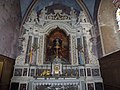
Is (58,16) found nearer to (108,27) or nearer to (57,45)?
(57,45)

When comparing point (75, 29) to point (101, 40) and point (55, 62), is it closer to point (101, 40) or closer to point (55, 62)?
point (101, 40)

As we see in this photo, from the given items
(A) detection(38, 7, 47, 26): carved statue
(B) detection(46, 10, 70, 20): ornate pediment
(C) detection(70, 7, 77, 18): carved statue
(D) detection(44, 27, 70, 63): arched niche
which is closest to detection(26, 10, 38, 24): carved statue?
(A) detection(38, 7, 47, 26): carved statue

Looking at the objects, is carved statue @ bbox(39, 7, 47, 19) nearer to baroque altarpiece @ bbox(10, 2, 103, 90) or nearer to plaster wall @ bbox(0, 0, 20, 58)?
baroque altarpiece @ bbox(10, 2, 103, 90)

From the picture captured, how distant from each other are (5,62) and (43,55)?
2.10 meters

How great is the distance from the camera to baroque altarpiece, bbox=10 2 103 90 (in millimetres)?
5891

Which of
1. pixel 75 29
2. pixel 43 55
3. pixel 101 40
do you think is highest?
pixel 75 29

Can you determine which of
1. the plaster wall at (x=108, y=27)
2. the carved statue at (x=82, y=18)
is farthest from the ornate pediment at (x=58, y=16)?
the plaster wall at (x=108, y=27)

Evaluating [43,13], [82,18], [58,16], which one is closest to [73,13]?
[82,18]

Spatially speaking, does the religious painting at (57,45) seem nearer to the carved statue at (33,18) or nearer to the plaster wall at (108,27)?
the carved statue at (33,18)

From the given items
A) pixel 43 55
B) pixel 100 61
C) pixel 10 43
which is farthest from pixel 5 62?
pixel 100 61

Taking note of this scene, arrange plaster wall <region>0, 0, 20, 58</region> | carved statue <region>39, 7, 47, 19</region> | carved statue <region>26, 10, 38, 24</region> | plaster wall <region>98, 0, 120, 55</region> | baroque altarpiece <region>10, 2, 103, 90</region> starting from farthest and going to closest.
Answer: carved statue <region>39, 7, 47, 19</region>
carved statue <region>26, 10, 38, 24</region>
plaster wall <region>98, 0, 120, 55</region>
baroque altarpiece <region>10, 2, 103, 90</region>
plaster wall <region>0, 0, 20, 58</region>

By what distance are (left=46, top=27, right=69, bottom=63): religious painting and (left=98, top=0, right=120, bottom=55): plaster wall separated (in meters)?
2.22

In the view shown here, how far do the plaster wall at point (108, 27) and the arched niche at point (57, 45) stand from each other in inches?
84.7

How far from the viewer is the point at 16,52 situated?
6.83 metres
